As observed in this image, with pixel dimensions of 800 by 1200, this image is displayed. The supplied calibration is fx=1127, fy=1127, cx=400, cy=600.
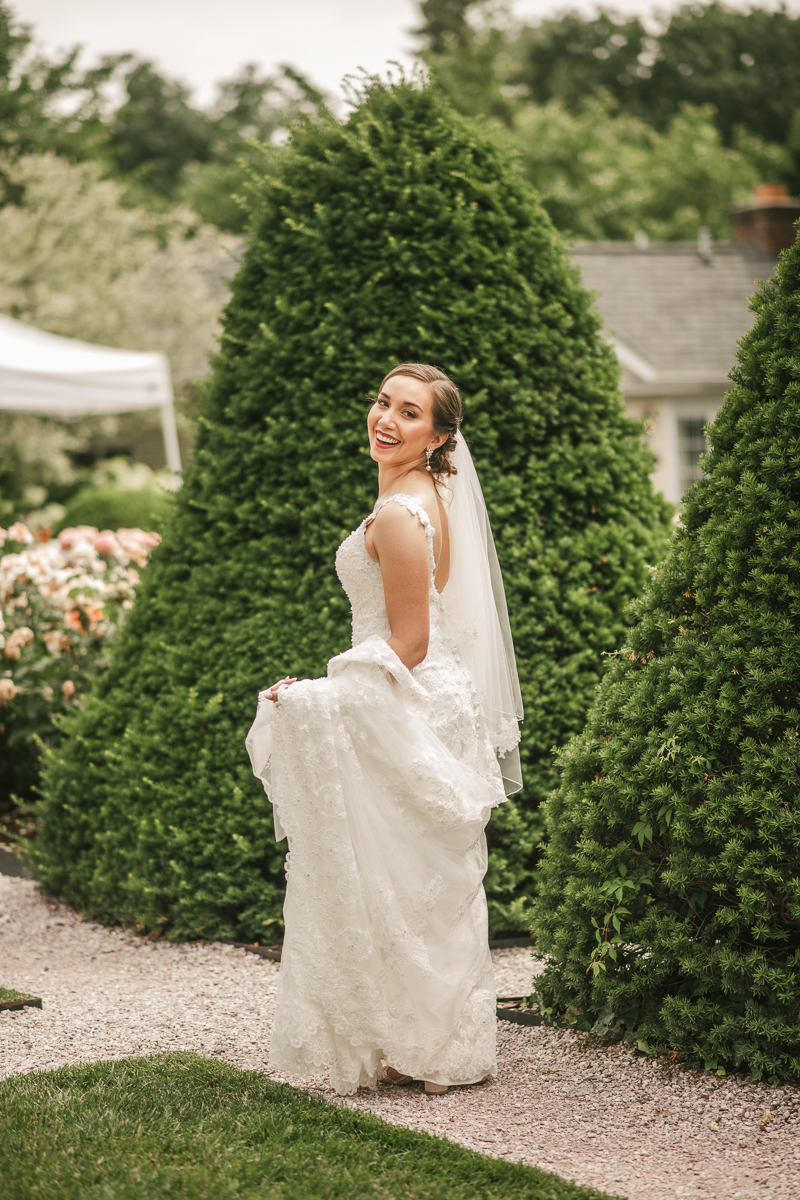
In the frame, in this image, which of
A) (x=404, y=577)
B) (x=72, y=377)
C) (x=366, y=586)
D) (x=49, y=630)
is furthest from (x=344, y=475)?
(x=72, y=377)

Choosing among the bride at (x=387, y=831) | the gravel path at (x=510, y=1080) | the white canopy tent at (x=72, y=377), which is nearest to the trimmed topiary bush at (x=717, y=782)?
the gravel path at (x=510, y=1080)

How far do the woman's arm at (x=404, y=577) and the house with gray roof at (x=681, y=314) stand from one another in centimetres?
1446

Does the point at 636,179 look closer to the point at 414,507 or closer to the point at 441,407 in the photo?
the point at 441,407

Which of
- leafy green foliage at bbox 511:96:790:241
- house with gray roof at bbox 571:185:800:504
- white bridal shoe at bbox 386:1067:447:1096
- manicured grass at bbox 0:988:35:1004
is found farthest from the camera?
leafy green foliage at bbox 511:96:790:241

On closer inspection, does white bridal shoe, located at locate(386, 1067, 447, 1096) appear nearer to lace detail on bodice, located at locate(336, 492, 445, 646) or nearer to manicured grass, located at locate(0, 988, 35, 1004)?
lace detail on bodice, located at locate(336, 492, 445, 646)

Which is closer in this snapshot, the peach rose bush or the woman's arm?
the woman's arm

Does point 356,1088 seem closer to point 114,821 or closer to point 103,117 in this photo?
point 114,821

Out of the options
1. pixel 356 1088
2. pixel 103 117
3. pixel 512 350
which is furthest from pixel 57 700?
pixel 103 117

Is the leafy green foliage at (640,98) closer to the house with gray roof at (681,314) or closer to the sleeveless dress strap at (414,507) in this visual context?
the house with gray roof at (681,314)

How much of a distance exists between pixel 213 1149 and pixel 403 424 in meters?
2.10

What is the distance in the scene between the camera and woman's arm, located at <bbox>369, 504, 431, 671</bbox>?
131 inches

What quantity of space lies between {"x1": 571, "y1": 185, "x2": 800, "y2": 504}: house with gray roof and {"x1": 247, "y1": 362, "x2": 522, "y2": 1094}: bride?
14.4 m

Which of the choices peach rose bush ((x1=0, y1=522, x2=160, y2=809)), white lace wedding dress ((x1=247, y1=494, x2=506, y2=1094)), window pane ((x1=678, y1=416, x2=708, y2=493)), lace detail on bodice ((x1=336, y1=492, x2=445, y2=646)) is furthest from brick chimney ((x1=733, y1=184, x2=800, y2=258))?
white lace wedding dress ((x1=247, y1=494, x2=506, y2=1094))

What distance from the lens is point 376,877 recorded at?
11.0 feet
